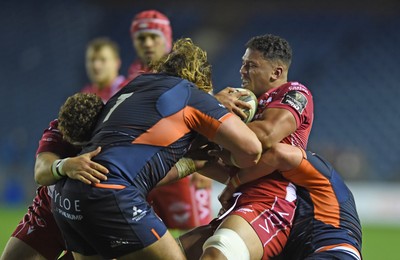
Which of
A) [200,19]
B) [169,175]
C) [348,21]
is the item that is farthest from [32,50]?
[169,175]

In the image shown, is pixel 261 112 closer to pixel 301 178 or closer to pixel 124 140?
pixel 301 178

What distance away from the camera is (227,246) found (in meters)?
4.81

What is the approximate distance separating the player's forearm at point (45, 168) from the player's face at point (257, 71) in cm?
148

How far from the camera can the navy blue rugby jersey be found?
182 inches

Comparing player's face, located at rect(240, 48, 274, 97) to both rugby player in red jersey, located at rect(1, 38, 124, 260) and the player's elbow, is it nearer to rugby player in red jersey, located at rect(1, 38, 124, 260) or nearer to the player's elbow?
the player's elbow

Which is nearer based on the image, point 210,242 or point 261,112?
point 210,242

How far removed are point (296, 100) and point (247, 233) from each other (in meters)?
0.97

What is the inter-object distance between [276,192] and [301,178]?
0.66 ft

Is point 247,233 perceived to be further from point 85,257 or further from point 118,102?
point 118,102

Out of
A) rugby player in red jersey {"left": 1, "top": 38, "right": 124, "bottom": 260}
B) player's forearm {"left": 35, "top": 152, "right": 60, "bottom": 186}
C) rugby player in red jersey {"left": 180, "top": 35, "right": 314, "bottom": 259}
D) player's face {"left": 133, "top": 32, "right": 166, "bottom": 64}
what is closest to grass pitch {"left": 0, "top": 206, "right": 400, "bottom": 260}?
player's face {"left": 133, "top": 32, "right": 166, "bottom": 64}

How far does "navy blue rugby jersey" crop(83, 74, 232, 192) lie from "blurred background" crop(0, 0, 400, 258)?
13831mm

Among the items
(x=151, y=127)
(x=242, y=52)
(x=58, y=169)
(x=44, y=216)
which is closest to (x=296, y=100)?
(x=151, y=127)

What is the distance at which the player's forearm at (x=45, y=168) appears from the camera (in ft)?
16.2

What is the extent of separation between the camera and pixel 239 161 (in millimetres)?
4922
